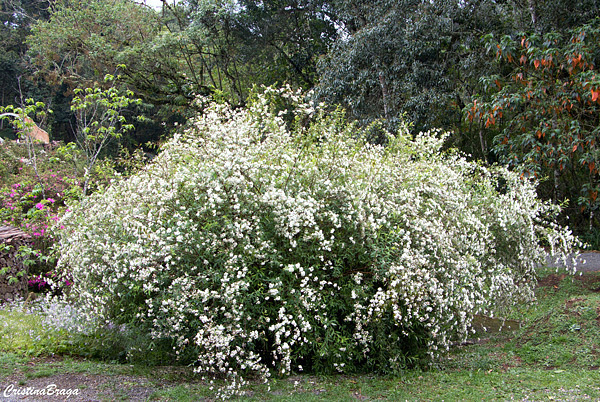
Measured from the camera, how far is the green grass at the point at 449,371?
396 cm

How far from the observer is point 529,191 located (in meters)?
5.93

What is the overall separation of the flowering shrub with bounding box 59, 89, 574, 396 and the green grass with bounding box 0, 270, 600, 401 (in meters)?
0.22

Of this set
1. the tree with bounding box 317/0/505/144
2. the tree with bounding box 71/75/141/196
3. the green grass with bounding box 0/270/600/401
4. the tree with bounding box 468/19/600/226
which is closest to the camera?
the green grass with bounding box 0/270/600/401

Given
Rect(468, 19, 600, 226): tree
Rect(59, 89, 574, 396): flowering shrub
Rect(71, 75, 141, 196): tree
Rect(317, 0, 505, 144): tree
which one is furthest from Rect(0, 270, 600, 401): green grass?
Rect(317, 0, 505, 144): tree

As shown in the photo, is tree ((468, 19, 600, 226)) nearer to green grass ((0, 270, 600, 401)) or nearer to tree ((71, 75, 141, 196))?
green grass ((0, 270, 600, 401))

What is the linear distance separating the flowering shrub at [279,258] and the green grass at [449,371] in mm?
221

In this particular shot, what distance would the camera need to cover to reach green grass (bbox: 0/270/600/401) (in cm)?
396

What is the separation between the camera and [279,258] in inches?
164

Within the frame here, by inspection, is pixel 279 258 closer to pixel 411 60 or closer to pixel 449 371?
pixel 449 371

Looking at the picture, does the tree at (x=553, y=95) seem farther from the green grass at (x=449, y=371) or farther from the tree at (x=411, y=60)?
the green grass at (x=449, y=371)

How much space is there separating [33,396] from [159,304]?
1.18 metres

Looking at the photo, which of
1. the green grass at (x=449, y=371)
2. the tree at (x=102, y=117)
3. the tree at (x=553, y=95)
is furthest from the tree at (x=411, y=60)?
the green grass at (x=449, y=371)

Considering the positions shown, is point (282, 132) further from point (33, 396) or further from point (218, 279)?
point (33, 396)

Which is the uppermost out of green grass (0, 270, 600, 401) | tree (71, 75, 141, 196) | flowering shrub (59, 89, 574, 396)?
tree (71, 75, 141, 196)
